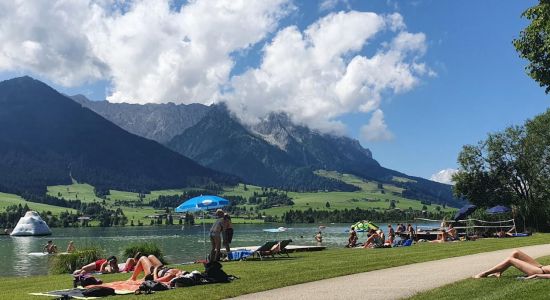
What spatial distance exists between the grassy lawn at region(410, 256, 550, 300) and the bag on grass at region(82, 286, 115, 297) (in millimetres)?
8167

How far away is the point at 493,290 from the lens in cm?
1264

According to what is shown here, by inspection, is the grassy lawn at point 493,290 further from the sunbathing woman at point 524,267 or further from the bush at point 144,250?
the bush at point 144,250

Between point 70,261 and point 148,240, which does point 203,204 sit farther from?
point 148,240

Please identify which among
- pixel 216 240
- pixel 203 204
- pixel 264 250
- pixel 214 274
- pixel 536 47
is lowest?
pixel 214 274

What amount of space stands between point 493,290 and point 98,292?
10068 millimetres

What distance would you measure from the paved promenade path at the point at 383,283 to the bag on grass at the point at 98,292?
4.02 m

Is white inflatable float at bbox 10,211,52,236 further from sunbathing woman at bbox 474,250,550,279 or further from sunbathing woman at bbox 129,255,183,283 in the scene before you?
sunbathing woman at bbox 474,250,550,279

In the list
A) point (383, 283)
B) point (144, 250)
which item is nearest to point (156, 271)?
point (383, 283)

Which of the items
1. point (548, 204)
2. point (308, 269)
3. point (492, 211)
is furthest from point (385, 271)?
point (548, 204)

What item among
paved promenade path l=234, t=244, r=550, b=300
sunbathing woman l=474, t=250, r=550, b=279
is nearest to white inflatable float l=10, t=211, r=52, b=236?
paved promenade path l=234, t=244, r=550, b=300

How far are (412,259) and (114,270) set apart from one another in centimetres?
1331

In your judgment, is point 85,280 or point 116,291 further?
point 85,280

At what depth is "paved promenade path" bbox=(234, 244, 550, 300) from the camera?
13203mm

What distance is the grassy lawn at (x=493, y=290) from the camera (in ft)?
38.3
